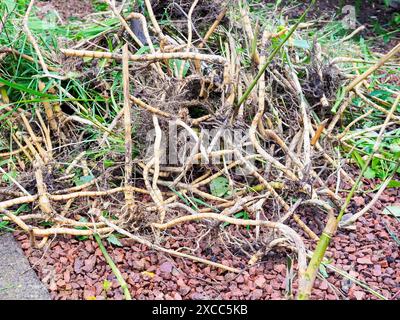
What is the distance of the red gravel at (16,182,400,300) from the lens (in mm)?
1249

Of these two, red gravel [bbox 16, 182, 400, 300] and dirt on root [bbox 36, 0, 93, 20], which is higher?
dirt on root [bbox 36, 0, 93, 20]

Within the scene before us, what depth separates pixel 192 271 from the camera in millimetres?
1315

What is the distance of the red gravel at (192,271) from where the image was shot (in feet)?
4.10

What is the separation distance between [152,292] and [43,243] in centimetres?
33

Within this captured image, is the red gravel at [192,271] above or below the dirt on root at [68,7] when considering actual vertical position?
below

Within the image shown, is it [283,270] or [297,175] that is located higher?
[297,175]

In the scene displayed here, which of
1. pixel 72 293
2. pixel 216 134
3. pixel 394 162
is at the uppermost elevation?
pixel 216 134

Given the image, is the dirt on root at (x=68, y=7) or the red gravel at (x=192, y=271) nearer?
the red gravel at (x=192, y=271)

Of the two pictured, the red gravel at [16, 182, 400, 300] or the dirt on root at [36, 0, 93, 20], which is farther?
the dirt on root at [36, 0, 93, 20]

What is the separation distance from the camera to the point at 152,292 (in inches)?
49.0
